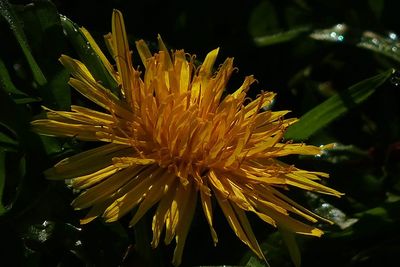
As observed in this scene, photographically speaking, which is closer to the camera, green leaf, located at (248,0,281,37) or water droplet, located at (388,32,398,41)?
water droplet, located at (388,32,398,41)

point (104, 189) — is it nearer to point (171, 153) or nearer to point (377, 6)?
point (171, 153)

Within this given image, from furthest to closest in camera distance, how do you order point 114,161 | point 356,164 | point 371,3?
point 371,3 < point 356,164 < point 114,161

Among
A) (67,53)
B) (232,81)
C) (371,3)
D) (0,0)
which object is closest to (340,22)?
(371,3)

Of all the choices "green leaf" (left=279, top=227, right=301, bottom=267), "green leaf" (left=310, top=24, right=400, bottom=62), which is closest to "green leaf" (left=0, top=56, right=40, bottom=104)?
"green leaf" (left=279, top=227, right=301, bottom=267)

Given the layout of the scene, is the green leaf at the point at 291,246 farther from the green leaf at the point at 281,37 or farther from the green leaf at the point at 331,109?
the green leaf at the point at 281,37

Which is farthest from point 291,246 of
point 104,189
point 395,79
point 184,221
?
point 395,79

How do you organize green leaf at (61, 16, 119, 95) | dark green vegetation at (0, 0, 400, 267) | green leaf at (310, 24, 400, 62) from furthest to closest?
green leaf at (310, 24, 400, 62) < green leaf at (61, 16, 119, 95) < dark green vegetation at (0, 0, 400, 267)

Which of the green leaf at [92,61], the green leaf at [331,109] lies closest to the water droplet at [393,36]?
the green leaf at [331,109]

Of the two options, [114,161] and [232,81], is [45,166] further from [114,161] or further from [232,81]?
[232,81]

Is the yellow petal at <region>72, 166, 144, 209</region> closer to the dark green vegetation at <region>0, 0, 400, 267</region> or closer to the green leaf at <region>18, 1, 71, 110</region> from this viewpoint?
the dark green vegetation at <region>0, 0, 400, 267</region>
